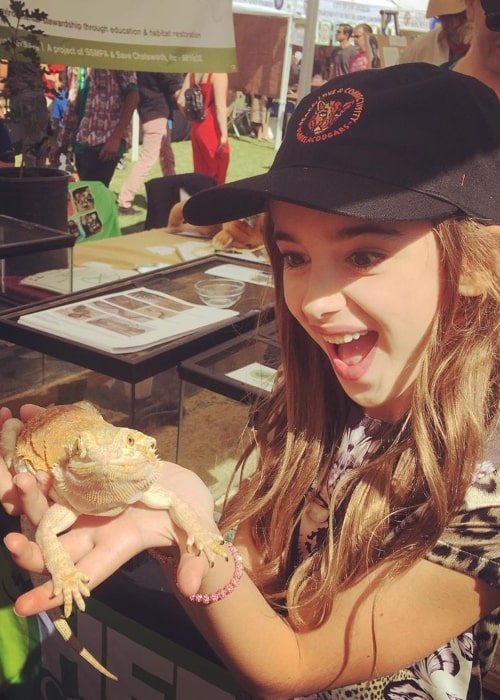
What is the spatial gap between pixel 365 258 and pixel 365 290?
59 millimetres

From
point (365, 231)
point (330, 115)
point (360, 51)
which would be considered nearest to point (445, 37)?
point (330, 115)

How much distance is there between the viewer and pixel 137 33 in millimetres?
4090

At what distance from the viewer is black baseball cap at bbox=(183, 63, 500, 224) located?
1088 millimetres

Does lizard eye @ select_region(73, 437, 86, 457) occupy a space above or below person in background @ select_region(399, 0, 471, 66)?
below

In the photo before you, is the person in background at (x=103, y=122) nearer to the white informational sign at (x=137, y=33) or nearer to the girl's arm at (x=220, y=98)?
the girl's arm at (x=220, y=98)

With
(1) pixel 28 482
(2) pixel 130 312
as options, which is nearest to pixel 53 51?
(2) pixel 130 312

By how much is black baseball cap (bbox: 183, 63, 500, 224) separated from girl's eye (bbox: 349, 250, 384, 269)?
9 centimetres

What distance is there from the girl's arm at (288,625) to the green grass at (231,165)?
6880mm

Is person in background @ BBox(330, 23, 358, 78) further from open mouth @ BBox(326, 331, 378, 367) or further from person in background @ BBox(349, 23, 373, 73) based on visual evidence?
open mouth @ BBox(326, 331, 378, 367)

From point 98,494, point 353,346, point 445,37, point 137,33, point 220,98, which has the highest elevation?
point 445,37

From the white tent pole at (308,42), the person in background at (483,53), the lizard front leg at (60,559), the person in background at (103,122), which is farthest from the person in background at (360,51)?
the lizard front leg at (60,559)

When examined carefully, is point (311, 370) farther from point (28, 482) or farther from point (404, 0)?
point (404, 0)

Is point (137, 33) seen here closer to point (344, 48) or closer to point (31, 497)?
point (31, 497)

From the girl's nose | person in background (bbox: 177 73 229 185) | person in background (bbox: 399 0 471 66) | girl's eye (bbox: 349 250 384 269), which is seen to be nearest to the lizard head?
the girl's nose
